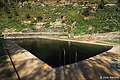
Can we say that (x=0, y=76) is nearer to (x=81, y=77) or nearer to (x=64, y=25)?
(x=81, y=77)

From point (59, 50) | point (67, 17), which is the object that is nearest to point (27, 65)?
point (59, 50)

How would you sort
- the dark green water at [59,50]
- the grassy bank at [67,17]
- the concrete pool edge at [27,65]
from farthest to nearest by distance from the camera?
1. the grassy bank at [67,17]
2. the dark green water at [59,50]
3. the concrete pool edge at [27,65]

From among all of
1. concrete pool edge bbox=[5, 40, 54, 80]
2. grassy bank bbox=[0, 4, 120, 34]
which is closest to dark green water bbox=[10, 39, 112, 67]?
concrete pool edge bbox=[5, 40, 54, 80]

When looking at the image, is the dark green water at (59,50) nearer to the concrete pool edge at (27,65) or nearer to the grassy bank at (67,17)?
the concrete pool edge at (27,65)

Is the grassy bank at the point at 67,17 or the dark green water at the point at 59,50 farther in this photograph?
the grassy bank at the point at 67,17

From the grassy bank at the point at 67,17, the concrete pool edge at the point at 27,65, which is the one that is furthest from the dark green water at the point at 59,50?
the grassy bank at the point at 67,17


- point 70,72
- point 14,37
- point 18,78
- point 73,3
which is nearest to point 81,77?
point 70,72

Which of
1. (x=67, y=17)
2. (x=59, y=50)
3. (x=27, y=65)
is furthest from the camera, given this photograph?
(x=67, y=17)

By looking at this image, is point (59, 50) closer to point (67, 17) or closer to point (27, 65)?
point (27, 65)
